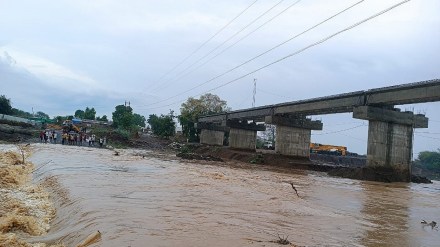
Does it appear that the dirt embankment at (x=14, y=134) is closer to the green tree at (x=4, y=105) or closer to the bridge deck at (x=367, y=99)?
the green tree at (x=4, y=105)

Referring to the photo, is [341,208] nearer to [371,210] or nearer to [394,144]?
[371,210]

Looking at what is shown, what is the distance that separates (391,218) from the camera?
523 inches

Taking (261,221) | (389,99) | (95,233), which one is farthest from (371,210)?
(389,99)

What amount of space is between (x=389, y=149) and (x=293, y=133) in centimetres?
1950

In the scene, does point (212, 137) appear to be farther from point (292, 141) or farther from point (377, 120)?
A: point (377, 120)

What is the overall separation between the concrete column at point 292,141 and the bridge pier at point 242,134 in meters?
19.7

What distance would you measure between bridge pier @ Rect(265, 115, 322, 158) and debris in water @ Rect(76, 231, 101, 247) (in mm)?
51041

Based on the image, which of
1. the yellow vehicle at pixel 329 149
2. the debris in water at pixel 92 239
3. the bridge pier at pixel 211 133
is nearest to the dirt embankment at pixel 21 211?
the debris in water at pixel 92 239

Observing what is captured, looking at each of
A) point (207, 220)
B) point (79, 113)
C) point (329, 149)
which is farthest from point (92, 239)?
point (79, 113)

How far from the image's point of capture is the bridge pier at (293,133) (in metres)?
Result: 57.5

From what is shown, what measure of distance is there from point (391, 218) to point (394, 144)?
96.9 ft

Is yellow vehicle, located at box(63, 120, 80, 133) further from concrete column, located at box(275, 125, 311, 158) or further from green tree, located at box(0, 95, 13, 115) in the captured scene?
concrete column, located at box(275, 125, 311, 158)

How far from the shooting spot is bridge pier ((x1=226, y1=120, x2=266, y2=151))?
254ft

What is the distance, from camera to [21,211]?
10234 mm
